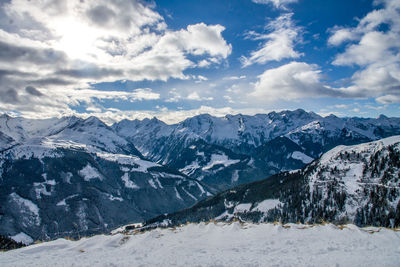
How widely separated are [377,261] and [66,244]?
1118 inches

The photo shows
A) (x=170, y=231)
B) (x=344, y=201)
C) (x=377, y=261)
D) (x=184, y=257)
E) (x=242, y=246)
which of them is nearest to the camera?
(x=377, y=261)

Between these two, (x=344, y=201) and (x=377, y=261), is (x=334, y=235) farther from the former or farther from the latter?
(x=344, y=201)

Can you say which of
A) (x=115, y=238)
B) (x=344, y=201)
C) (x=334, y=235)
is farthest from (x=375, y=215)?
(x=115, y=238)

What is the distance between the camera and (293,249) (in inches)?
966

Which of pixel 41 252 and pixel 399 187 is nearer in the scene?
pixel 41 252

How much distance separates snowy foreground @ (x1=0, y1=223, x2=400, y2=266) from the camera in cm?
2194

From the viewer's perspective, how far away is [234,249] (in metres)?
25.8

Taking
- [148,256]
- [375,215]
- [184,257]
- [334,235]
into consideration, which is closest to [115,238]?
[148,256]

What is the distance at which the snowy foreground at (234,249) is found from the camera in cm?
2194

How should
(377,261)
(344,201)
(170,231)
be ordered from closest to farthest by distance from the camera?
(377,261) < (170,231) < (344,201)

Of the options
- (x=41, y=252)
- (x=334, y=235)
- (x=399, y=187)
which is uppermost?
(x=334, y=235)

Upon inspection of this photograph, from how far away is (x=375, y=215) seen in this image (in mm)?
169625

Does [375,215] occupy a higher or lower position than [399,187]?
lower

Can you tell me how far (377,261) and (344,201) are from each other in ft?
663
